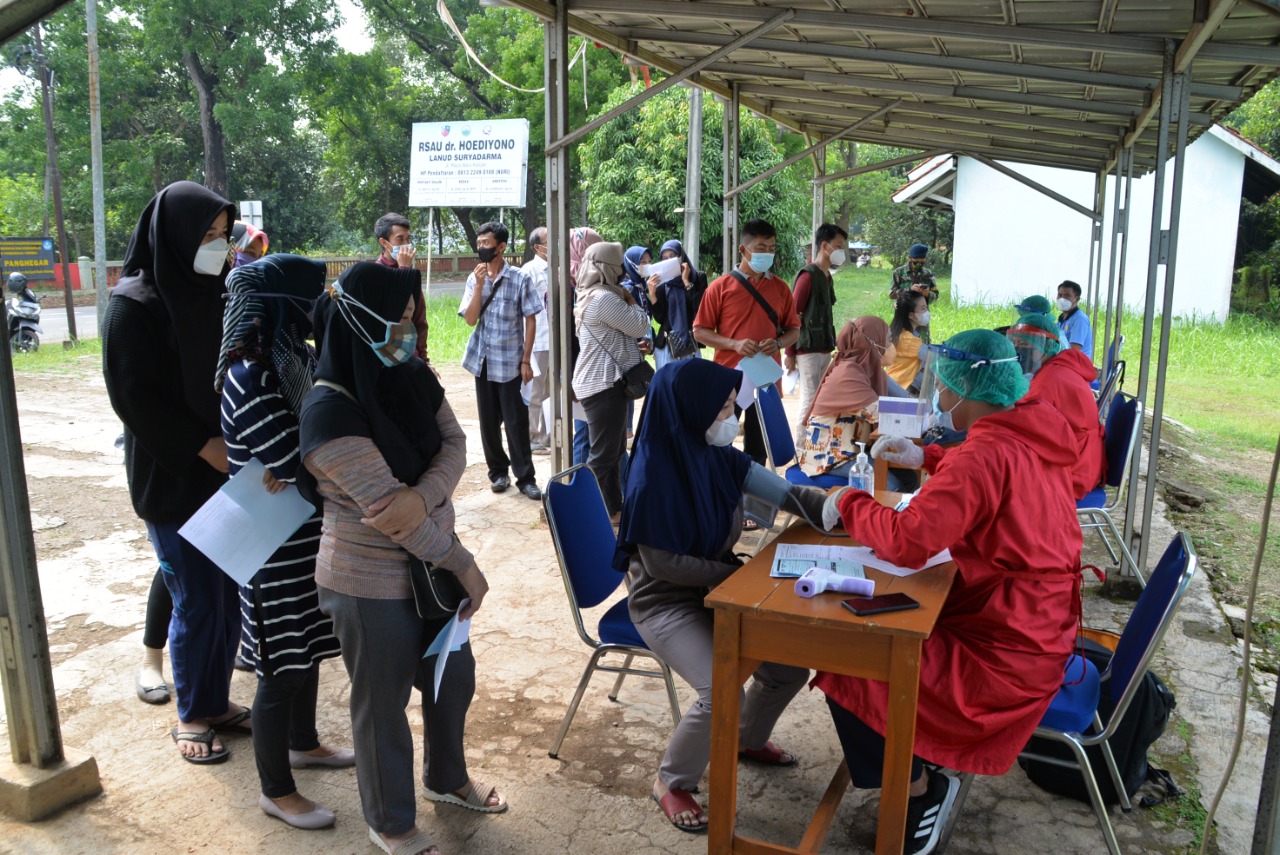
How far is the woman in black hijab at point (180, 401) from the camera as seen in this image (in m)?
2.98

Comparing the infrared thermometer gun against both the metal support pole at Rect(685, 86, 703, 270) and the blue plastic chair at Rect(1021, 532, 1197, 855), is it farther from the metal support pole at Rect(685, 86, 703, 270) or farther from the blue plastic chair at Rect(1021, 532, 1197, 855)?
the metal support pole at Rect(685, 86, 703, 270)

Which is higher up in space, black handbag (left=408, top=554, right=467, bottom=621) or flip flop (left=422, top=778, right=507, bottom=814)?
black handbag (left=408, top=554, right=467, bottom=621)

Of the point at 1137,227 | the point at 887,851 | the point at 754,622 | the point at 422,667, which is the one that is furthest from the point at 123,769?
the point at 1137,227

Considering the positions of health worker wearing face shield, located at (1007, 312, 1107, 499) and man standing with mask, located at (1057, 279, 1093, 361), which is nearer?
health worker wearing face shield, located at (1007, 312, 1107, 499)

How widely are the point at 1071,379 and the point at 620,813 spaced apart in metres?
3.06

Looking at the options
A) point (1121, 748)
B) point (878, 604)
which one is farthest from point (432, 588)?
point (1121, 748)

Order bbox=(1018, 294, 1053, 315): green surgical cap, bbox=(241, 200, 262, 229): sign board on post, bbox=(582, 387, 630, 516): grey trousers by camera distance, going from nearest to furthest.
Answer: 1. bbox=(582, 387, 630, 516): grey trousers
2. bbox=(1018, 294, 1053, 315): green surgical cap
3. bbox=(241, 200, 262, 229): sign board on post

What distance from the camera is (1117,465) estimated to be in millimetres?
5309

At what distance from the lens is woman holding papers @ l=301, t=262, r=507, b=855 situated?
2402 millimetres

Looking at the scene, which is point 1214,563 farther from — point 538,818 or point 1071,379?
point 538,818

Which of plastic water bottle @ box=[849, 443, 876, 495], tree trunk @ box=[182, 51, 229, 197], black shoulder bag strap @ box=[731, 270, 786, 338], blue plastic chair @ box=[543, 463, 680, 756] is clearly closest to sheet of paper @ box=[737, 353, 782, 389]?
black shoulder bag strap @ box=[731, 270, 786, 338]

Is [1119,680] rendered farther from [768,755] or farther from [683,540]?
[683,540]

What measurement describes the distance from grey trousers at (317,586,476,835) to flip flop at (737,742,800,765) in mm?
1136

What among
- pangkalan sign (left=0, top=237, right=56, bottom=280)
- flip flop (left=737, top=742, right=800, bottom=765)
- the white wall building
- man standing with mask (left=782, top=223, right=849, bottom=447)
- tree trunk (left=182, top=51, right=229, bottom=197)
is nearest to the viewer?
flip flop (left=737, top=742, right=800, bottom=765)
